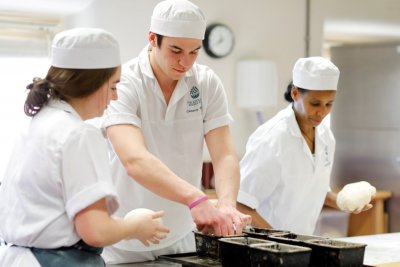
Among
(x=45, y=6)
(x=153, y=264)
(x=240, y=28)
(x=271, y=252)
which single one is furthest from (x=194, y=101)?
(x=240, y=28)

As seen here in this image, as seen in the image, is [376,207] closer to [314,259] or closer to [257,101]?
[257,101]

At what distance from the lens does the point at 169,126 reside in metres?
2.20

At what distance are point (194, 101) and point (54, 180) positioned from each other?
2.83ft

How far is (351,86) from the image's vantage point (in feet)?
18.0

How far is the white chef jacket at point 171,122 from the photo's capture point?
7.06 feet

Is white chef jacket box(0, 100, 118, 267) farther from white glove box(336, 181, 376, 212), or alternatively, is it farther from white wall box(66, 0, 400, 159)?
white wall box(66, 0, 400, 159)

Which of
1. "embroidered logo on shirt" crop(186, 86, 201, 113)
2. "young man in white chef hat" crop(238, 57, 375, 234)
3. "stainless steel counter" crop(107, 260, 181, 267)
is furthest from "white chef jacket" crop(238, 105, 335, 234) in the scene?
"stainless steel counter" crop(107, 260, 181, 267)

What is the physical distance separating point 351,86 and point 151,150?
3617 mm

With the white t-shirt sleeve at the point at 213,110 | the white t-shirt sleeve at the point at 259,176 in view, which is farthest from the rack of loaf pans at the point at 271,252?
the white t-shirt sleeve at the point at 259,176

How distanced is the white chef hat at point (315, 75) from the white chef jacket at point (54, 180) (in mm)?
1310

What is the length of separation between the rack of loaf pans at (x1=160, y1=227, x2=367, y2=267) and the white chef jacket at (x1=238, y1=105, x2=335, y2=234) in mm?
602

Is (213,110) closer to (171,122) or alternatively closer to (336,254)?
(171,122)

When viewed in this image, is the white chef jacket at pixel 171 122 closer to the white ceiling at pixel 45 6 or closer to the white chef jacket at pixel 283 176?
the white chef jacket at pixel 283 176

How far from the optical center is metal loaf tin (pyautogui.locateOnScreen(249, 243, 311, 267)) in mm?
1544
